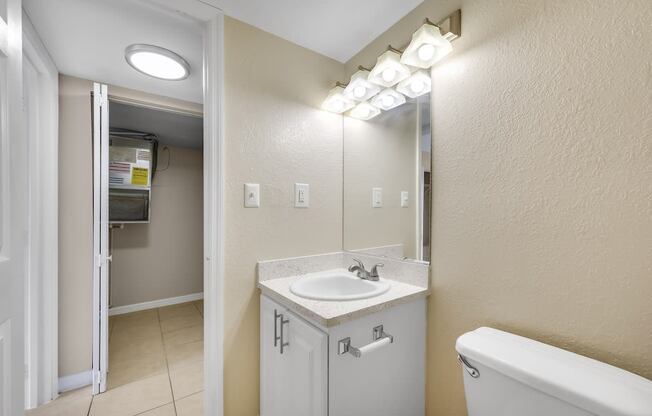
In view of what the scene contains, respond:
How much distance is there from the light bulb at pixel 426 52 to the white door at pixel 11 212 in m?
1.36

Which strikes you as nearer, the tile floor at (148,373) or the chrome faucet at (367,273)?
the chrome faucet at (367,273)

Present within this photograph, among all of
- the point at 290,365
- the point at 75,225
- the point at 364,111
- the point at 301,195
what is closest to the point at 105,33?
the point at 75,225

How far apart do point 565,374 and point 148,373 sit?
2.30 metres

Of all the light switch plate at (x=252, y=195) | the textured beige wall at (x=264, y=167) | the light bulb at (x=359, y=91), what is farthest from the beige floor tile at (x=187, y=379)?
the light bulb at (x=359, y=91)

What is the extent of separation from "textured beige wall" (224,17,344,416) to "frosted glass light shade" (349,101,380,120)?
137mm

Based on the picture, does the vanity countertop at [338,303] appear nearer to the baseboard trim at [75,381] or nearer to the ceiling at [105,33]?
the ceiling at [105,33]

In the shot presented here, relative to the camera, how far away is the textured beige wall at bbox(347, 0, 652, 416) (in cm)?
70

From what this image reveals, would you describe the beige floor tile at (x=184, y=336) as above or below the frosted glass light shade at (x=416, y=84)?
below

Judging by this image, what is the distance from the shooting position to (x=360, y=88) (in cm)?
141

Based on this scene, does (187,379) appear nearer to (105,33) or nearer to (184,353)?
(184,353)

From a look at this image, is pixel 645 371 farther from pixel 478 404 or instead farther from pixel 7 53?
pixel 7 53

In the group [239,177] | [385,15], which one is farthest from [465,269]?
[385,15]

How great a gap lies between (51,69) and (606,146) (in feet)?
8.61

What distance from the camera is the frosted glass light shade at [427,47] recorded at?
1.04m
